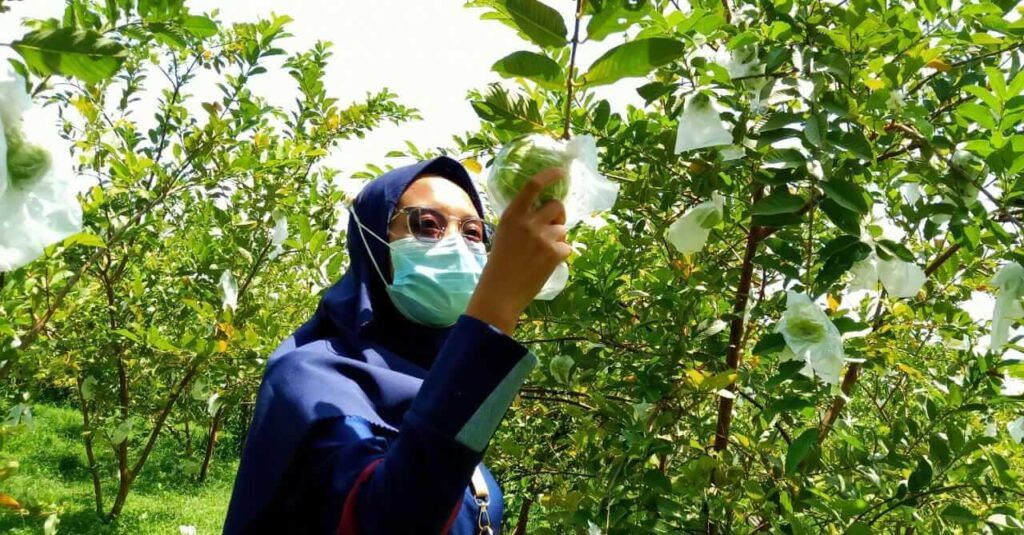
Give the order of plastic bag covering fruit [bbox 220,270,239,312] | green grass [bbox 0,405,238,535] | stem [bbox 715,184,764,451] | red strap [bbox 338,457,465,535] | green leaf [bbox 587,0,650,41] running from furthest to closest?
green grass [bbox 0,405,238,535] → plastic bag covering fruit [bbox 220,270,239,312] → stem [bbox 715,184,764,451] → red strap [bbox 338,457,465,535] → green leaf [bbox 587,0,650,41]

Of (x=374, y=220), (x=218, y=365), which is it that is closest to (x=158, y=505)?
(x=218, y=365)

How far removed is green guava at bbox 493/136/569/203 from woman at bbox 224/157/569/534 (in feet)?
0.24

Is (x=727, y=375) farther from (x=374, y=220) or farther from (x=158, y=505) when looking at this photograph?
(x=158, y=505)

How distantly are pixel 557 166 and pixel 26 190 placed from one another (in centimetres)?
53

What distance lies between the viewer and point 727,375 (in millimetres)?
1297

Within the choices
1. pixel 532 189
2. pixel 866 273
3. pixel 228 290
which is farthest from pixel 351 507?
pixel 228 290

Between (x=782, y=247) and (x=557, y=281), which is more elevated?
(x=782, y=247)

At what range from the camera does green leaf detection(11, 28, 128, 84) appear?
0.55 metres

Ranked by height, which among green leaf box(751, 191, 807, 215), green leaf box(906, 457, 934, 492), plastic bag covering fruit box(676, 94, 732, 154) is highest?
plastic bag covering fruit box(676, 94, 732, 154)

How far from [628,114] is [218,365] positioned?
136 centimetres

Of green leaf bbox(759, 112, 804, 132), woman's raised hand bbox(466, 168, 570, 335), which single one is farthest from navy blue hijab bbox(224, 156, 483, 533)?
green leaf bbox(759, 112, 804, 132)

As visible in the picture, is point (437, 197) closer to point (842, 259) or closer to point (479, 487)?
point (479, 487)

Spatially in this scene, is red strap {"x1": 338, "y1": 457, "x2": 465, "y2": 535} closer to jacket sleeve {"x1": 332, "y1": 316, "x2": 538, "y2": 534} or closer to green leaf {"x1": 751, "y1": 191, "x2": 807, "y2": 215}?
jacket sleeve {"x1": 332, "y1": 316, "x2": 538, "y2": 534}

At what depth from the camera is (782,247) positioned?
1193 mm
